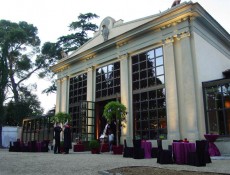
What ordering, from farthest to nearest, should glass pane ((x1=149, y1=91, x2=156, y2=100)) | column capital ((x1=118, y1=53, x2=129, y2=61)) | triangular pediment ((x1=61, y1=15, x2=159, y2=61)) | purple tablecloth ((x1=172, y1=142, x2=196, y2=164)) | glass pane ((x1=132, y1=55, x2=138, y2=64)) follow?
triangular pediment ((x1=61, y1=15, x2=159, y2=61)), column capital ((x1=118, y1=53, x2=129, y2=61)), glass pane ((x1=132, y1=55, x2=138, y2=64)), glass pane ((x1=149, y1=91, x2=156, y2=100)), purple tablecloth ((x1=172, y1=142, x2=196, y2=164))

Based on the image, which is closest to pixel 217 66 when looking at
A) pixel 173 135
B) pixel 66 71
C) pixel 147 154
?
pixel 173 135

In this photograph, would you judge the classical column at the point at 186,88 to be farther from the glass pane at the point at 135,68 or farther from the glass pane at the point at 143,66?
the glass pane at the point at 135,68

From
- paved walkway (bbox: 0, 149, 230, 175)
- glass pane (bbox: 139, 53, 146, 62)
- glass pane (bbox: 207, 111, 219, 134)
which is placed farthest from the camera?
glass pane (bbox: 139, 53, 146, 62)

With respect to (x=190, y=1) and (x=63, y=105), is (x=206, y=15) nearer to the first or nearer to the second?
(x=190, y=1)

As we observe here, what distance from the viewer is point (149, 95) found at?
16.7 m

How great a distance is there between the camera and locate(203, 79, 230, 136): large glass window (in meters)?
13.4

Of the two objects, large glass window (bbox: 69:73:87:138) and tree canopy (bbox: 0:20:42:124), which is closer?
A: large glass window (bbox: 69:73:87:138)

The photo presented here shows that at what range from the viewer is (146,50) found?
17.5 metres

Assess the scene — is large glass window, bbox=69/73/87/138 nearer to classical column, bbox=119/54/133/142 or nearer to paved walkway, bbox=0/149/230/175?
classical column, bbox=119/54/133/142

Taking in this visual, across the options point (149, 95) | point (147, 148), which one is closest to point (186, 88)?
point (149, 95)

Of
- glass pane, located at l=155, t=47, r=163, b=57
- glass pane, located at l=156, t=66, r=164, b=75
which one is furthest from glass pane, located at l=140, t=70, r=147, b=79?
glass pane, located at l=155, t=47, r=163, b=57

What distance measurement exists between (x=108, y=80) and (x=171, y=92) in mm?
5917

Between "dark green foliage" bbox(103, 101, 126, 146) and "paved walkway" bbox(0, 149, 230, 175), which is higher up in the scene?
"dark green foliage" bbox(103, 101, 126, 146)

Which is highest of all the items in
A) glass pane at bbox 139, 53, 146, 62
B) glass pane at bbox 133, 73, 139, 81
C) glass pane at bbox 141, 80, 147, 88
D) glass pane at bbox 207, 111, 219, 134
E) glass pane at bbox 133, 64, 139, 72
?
glass pane at bbox 139, 53, 146, 62
